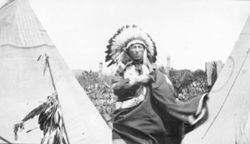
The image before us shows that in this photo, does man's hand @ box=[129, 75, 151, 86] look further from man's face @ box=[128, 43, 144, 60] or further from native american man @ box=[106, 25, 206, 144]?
man's face @ box=[128, 43, 144, 60]

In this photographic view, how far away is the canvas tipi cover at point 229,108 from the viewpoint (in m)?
5.93

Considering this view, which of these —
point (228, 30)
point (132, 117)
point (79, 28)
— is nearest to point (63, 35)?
point (79, 28)

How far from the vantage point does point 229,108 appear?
600 centimetres

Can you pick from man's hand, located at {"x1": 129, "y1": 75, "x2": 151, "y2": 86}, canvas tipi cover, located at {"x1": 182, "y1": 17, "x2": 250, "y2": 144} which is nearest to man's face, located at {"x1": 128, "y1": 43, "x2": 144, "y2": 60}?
man's hand, located at {"x1": 129, "y1": 75, "x2": 151, "y2": 86}

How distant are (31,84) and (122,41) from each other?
1.19m

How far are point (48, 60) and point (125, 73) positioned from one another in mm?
922

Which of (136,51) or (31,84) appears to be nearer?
(31,84)

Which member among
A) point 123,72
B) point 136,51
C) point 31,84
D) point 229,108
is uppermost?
Answer: point 136,51

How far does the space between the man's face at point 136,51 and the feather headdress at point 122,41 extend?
0.14 feet

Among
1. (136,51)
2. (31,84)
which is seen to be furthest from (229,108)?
(31,84)

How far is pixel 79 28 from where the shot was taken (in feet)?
19.4

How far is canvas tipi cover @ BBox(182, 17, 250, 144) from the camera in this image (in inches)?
234

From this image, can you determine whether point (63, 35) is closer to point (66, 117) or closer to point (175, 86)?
point (66, 117)

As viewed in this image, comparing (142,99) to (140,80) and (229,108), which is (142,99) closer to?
(140,80)
